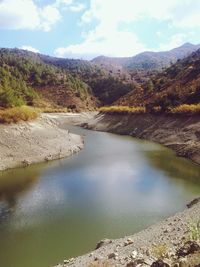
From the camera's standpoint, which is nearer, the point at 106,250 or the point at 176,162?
the point at 106,250

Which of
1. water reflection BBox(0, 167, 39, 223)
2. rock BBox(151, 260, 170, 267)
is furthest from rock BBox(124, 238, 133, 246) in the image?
water reflection BBox(0, 167, 39, 223)

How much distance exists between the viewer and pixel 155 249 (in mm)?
12172

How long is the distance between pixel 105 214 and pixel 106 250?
666 centimetres

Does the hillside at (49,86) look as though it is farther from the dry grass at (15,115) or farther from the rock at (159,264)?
the rock at (159,264)

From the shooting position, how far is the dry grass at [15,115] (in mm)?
40750

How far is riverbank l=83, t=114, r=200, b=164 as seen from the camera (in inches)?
1753

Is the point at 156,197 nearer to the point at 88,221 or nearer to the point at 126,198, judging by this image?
the point at 126,198

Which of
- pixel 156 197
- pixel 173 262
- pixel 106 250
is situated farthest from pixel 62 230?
pixel 173 262

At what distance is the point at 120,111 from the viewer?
243 ft

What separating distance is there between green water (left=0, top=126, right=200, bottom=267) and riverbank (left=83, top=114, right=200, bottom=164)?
331cm

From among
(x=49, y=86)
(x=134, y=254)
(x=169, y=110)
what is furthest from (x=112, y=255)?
(x=49, y=86)

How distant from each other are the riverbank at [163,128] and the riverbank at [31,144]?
1224 centimetres

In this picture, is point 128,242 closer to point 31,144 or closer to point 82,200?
point 82,200

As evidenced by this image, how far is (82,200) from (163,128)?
33.4 metres
